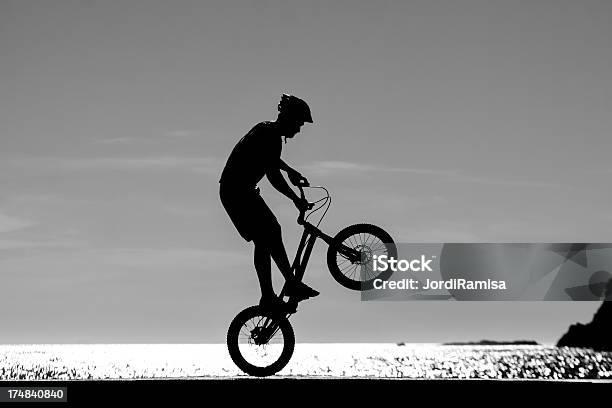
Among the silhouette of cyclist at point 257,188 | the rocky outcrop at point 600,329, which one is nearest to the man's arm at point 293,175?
the silhouette of cyclist at point 257,188

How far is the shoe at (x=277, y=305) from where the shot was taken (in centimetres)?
1558

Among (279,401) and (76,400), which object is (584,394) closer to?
(279,401)

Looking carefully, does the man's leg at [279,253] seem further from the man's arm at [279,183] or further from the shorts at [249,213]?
the man's arm at [279,183]

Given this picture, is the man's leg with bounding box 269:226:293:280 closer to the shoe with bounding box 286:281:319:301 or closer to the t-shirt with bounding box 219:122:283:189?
the shoe with bounding box 286:281:319:301

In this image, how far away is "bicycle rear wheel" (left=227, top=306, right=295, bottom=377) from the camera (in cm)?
1566

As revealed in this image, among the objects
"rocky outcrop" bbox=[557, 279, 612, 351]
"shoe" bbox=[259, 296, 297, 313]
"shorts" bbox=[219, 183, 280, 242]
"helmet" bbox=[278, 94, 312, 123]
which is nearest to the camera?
"shorts" bbox=[219, 183, 280, 242]

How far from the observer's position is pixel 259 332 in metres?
15.8

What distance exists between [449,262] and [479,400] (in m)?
10.8

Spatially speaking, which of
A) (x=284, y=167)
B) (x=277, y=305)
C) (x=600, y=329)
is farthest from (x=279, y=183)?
(x=600, y=329)

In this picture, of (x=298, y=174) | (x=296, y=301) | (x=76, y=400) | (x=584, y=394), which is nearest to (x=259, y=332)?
(x=296, y=301)

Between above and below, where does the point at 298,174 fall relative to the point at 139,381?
above

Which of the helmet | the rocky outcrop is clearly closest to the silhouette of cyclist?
the helmet

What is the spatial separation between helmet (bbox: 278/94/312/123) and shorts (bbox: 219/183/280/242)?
1.37 metres

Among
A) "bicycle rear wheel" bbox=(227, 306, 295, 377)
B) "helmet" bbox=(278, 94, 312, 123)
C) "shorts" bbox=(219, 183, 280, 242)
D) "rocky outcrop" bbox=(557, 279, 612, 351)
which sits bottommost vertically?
"bicycle rear wheel" bbox=(227, 306, 295, 377)
